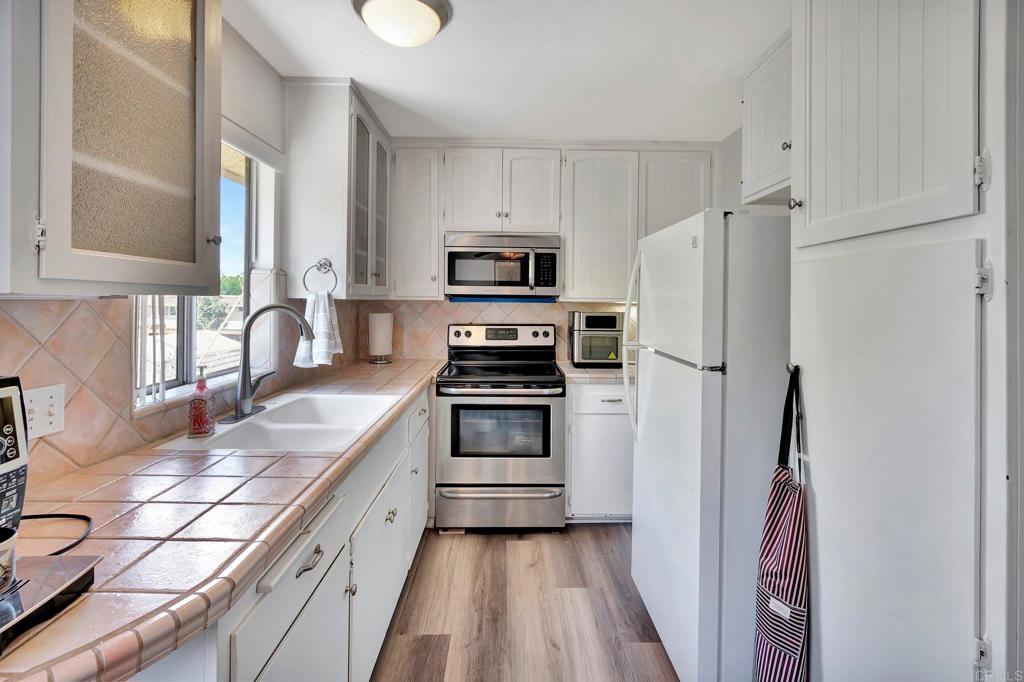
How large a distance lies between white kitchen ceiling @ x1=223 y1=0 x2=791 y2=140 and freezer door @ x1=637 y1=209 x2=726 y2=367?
793 millimetres

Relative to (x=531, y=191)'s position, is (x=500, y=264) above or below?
below

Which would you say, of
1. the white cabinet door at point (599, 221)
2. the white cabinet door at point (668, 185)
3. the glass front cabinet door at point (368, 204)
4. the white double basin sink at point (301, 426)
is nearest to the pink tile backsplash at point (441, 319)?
the white cabinet door at point (599, 221)

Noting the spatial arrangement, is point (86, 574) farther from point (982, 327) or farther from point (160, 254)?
point (982, 327)

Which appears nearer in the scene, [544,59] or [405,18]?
[405,18]

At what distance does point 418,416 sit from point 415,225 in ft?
4.39

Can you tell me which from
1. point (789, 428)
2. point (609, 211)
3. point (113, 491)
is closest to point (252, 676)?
point (113, 491)

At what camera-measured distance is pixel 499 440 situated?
2.74 metres

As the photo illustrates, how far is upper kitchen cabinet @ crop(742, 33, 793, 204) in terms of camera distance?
5.78 ft

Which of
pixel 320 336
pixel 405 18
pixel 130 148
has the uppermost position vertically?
pixel 405 18

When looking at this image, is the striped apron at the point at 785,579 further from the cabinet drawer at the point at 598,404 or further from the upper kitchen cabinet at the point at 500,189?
the upper kitchen cabinet at the point at 500,189

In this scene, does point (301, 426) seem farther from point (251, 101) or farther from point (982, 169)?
point (982, 169)

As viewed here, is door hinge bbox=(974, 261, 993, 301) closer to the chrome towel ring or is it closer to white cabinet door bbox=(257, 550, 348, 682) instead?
white cabinet door bbox=(257, 550, 348, 682)

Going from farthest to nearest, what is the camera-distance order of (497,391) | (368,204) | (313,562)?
(497,391), (368,204), (313,562)

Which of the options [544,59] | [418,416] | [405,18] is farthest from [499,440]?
[405,18]
